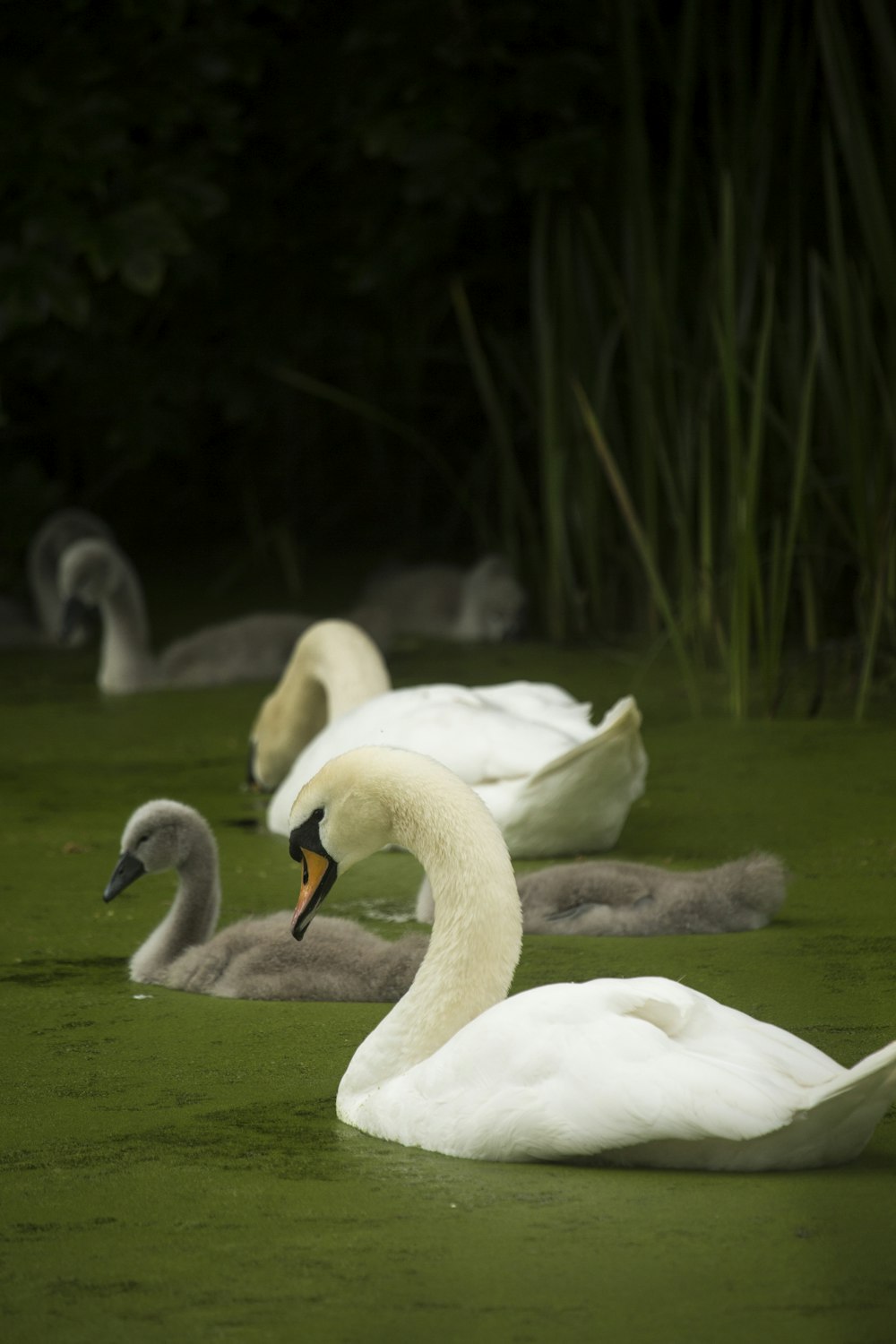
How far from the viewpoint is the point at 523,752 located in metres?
5.20

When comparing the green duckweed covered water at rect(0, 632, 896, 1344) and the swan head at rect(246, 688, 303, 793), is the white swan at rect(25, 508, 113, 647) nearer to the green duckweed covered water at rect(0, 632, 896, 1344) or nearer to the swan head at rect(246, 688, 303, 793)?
the swan head at rect(246, 688, 303, 793)

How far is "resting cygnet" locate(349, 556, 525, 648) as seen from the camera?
991 centimetres

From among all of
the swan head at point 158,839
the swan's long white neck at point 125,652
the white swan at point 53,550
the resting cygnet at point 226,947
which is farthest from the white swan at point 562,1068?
the white swan at point 53,550

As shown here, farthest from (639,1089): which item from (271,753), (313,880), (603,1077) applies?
(271,753)

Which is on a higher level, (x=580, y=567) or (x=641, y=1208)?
(x=641, y=1208)

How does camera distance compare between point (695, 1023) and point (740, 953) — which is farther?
point (740, 953)

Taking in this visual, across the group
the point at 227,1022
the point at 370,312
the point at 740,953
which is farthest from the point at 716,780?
the point at 370,312

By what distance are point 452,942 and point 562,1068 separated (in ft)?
1.68

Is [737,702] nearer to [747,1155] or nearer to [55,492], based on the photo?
[747,1155]

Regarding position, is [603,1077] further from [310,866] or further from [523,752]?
[523,752]

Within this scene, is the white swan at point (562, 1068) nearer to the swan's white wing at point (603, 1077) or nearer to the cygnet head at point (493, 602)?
the swan's white wing at point (603, 1077)

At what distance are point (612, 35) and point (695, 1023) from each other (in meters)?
6.75

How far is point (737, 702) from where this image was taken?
719cm

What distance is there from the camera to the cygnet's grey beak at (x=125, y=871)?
4616 mm
